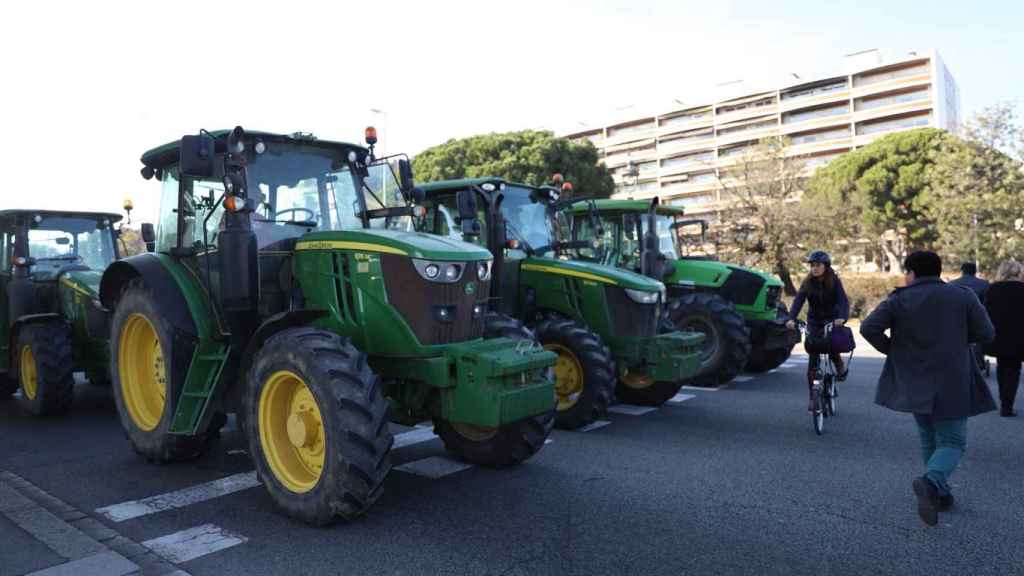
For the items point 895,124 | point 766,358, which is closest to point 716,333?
point 766,358

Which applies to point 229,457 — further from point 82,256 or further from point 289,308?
point 82,256

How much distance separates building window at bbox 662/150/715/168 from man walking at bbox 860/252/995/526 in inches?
2859

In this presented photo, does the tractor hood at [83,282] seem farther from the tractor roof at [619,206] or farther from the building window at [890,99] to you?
the building window at [890,99]

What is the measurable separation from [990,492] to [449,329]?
4.07 m

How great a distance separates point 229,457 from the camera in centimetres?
642

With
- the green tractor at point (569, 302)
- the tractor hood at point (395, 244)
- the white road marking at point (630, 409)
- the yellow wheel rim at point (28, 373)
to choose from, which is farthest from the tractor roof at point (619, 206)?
the yellow wheel rim at point (28, 373)

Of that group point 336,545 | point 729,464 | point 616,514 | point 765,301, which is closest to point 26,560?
point 336,545

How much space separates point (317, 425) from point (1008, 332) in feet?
24.0

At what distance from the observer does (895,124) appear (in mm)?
63906

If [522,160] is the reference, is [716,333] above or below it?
Answer: below

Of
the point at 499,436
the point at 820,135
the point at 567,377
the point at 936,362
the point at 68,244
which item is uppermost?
the point at 820,135

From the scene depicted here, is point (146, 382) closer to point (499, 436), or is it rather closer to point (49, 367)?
point (49, 367)

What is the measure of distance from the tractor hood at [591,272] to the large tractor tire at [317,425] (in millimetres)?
4008

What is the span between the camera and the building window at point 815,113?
221 ft
